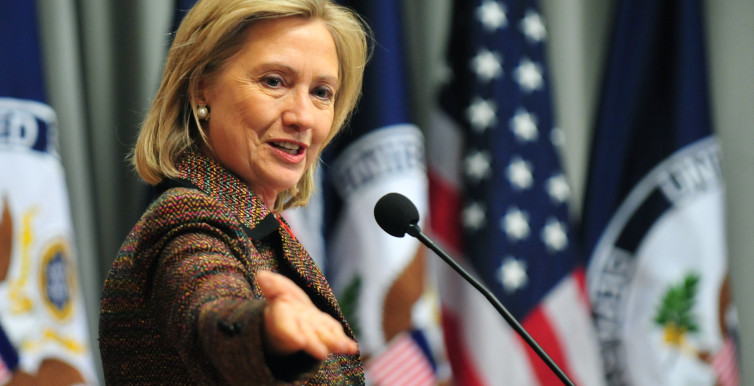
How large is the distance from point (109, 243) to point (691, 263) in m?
2.20

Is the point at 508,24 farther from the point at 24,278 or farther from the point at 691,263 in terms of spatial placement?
the point at 24,278

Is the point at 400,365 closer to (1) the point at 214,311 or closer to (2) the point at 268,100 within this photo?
(2) the point at 268,100

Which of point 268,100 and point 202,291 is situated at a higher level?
point 268,100

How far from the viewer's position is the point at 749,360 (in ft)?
13.4

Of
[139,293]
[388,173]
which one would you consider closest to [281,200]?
[139,293]

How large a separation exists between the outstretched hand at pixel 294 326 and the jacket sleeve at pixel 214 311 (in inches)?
0.7

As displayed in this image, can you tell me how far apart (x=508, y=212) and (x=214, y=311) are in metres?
2.58

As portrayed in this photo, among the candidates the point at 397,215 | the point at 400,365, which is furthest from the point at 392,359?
the point at 397,215

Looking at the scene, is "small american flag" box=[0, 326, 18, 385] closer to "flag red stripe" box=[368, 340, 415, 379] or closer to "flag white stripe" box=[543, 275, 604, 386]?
"flag red stripe" box=[368, 340, 415, 379]

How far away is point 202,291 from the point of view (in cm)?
102

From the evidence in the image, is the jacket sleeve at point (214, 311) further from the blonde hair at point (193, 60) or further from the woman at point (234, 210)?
the blonde hair at point (193, 60)

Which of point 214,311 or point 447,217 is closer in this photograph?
point 214,311

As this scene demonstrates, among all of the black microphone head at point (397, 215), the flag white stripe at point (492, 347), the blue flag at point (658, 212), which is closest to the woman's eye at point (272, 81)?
the black microphone head at point (397, 215)

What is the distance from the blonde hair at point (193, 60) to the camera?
56.2 inches
